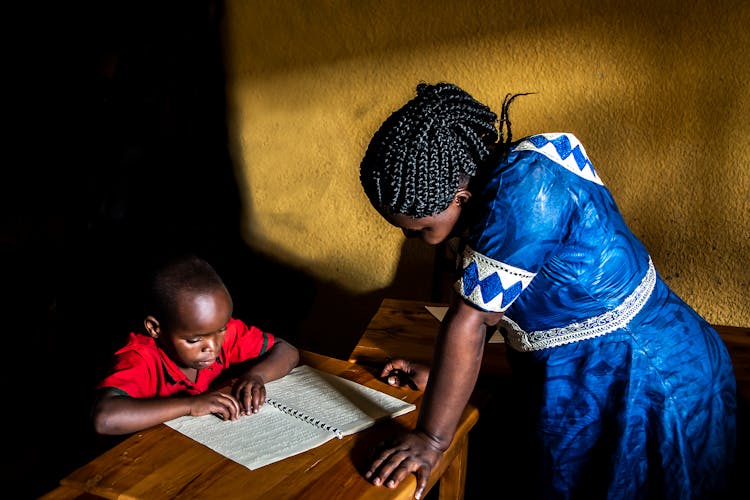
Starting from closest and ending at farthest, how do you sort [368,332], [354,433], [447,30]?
[354,433] < [368,332] < [447,30]

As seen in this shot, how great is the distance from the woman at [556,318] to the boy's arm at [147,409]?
40 cm

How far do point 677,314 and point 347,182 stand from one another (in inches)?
64.8

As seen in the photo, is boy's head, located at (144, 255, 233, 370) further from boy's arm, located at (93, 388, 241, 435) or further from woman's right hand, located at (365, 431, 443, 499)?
woman's right hand, located at (365, 431, 443, 499)

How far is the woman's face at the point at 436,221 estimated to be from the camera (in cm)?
106

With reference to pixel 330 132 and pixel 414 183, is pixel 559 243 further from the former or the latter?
pixel 330 132

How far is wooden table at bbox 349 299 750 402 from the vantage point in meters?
1.57

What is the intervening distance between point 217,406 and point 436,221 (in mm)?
614

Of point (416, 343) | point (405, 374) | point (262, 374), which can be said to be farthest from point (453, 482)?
point (262, 374)

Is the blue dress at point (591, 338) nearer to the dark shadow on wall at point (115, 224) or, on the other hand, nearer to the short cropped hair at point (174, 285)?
the short cropped hair at point (174, 285)

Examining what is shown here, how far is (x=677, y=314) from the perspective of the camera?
1146mm

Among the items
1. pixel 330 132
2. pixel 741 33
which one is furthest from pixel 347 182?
pixel 741 33

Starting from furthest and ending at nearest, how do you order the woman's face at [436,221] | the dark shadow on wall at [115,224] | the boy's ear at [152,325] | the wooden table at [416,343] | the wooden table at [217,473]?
the dark shadow on wall at [115,224] < the wooden table at [416,343] < the boy's ear at [152,325] < the woman's face at [436,221] < the wooden table at [217,473]

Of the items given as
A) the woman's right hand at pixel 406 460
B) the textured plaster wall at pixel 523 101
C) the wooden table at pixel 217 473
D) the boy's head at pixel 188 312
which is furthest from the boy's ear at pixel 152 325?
the textured plaster wall at pixel 523 101

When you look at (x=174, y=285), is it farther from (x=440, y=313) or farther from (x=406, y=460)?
(x=440, y=313)
